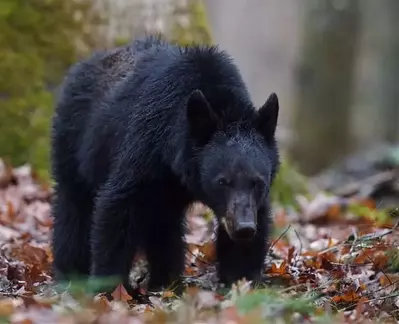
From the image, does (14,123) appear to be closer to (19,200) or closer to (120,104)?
(19,200)

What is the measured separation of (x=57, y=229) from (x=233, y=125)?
6.86 feet

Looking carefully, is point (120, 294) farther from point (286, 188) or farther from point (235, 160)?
point (286, 188)

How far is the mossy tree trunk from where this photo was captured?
17391 millimetres

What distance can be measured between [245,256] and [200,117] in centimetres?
109

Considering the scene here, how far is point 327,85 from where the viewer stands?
1745 cm

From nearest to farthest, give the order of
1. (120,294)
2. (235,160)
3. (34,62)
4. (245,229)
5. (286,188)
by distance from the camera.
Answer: (245,229)
(120,294)
(235,160)
(34,62)
(286,188)

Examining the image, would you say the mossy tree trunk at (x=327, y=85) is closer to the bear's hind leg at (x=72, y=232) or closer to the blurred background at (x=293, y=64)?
the blurred background at (x=293, y=64)

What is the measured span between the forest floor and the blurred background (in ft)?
2.74

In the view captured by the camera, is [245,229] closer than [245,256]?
Yes

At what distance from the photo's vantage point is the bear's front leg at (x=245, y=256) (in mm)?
6301

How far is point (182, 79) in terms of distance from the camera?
20.5ft

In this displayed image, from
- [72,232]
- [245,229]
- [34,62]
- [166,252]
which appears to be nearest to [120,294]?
[245,229]

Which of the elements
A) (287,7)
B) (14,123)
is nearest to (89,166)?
(14,123)

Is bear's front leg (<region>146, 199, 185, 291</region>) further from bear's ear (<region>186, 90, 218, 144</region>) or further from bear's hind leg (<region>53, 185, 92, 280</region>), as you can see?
bear's ear (<region>186, 90, 218, 144</region>)
